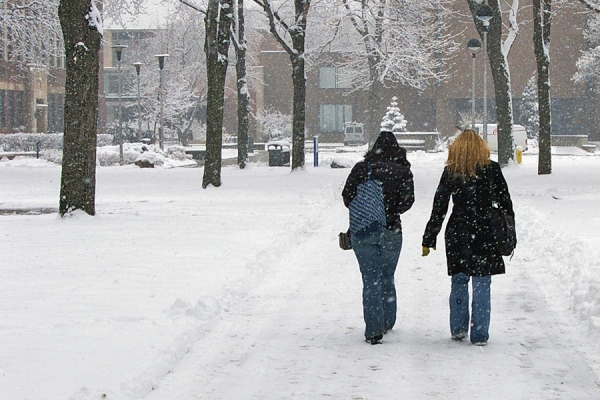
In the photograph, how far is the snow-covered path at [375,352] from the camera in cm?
606

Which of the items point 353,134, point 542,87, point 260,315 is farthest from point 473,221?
point 353,134

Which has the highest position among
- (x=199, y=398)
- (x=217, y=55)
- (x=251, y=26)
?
(x=251, y=26)

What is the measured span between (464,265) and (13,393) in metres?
3.66

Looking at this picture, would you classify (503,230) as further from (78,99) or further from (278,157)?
(278,157)

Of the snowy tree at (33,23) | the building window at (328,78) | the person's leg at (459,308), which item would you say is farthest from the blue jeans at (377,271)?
the building window at (328,78)

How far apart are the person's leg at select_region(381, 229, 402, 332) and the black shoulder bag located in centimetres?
84

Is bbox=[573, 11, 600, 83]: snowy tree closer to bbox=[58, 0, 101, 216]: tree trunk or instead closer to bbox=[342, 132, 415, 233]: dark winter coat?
bbox=[58, 0, 101, 216]: tree trunk

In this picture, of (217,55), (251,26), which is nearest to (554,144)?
(251,26)

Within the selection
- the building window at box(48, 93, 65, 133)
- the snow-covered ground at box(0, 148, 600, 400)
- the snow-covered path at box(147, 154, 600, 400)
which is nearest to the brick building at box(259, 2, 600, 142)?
the building window at box(48, 93, 65, 133)

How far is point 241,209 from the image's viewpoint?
59.2 ft

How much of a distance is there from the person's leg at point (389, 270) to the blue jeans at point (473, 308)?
0.57m

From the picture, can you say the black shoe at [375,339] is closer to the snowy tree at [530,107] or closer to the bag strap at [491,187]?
the bag strap at [491,187]

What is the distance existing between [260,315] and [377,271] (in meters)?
1.55

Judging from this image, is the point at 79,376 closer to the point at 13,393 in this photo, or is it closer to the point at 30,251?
the point at 13,393
